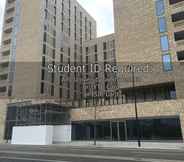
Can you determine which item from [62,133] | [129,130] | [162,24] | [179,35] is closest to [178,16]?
[162,24]

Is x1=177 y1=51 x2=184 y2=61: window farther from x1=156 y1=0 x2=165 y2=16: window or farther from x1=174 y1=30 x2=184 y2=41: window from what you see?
x1=156 y1=0 x2=165 y2=16: window

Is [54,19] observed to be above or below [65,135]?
above

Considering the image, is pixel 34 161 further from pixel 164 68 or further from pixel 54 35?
pixel 54 35

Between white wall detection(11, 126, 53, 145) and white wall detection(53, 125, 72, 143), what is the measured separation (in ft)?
6.83

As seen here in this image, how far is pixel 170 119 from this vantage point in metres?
32.3

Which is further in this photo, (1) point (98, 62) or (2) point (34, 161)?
(1) point (98, 62)

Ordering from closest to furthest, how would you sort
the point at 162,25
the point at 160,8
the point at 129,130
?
1. the point at 129,130
2. the point at 162,25
3. the point at 160,8

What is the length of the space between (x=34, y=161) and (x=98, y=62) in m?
56.3

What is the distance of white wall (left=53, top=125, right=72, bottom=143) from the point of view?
38812 millimetres

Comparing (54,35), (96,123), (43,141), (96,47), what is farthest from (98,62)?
(43,141)

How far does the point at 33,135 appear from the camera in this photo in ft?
122

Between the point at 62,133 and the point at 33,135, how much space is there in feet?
17.0

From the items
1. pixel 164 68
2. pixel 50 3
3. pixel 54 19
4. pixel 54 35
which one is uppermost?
pixel 50 3

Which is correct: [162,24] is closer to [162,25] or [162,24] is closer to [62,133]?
[162,25]
